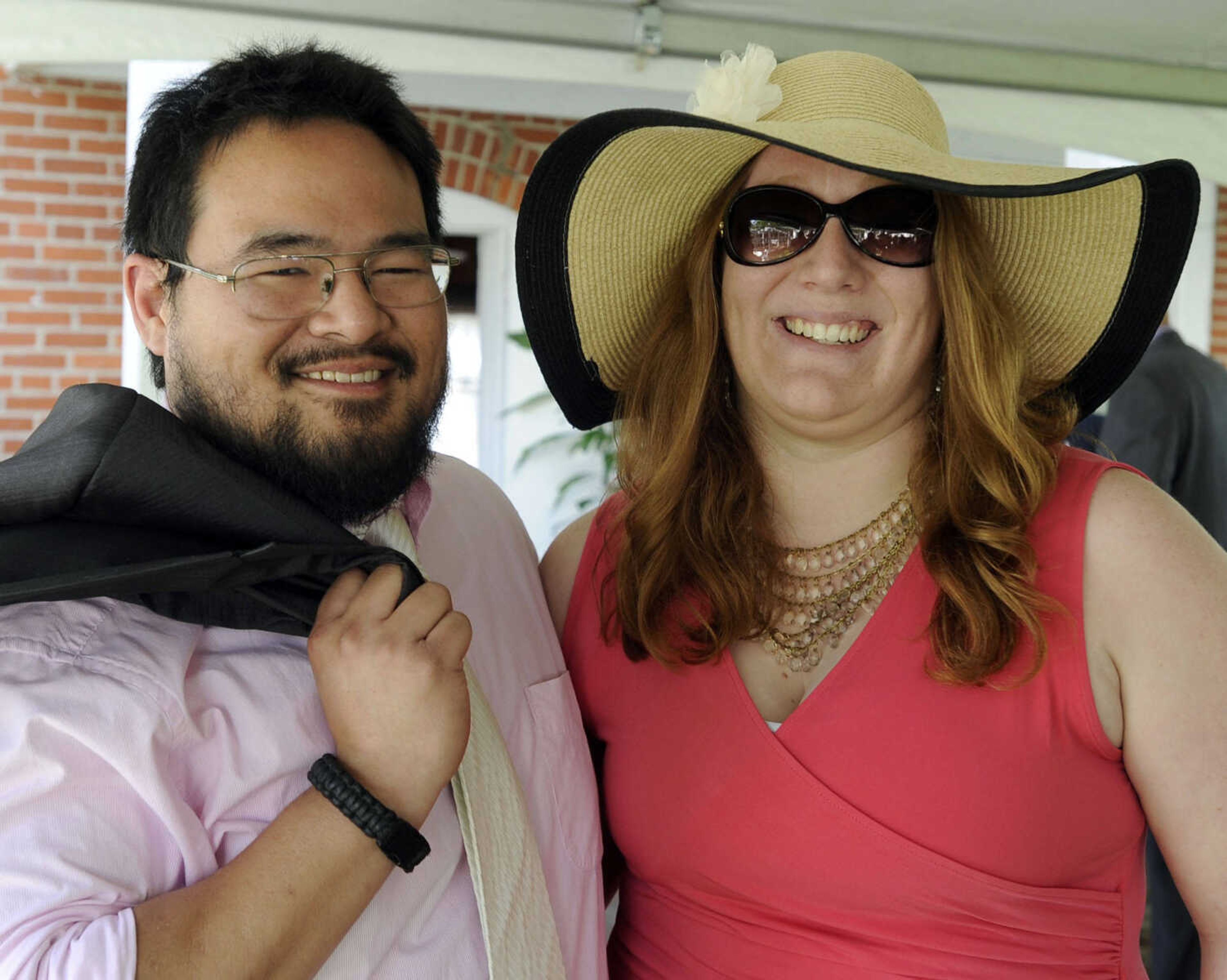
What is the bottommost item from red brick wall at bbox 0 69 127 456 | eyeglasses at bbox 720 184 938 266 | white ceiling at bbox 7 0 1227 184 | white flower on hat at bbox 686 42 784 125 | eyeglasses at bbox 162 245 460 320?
red brick wall at bbox 0 69 127 456

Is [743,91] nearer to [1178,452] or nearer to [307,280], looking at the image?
[307,280]

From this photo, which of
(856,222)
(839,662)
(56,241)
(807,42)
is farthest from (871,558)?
(56,241)

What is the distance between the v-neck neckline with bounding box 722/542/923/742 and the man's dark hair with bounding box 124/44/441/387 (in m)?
0.96

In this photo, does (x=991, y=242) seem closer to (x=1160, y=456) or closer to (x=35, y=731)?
(x=35, y=731)

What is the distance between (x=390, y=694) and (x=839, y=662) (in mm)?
737

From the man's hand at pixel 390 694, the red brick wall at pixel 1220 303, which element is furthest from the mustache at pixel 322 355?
the red brick wall at pixel 1220 303

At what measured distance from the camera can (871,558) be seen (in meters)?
1.92

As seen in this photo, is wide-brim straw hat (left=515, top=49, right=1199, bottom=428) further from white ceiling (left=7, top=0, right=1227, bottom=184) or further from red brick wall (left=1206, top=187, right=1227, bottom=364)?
red brick wall (left=1206, top=187, right=1227, bottom=364)

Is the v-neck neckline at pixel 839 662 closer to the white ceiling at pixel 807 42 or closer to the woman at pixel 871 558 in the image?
the woman at pixel 871 558

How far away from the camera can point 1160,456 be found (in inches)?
161

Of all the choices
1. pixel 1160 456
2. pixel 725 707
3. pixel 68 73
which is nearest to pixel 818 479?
pixel 725 707

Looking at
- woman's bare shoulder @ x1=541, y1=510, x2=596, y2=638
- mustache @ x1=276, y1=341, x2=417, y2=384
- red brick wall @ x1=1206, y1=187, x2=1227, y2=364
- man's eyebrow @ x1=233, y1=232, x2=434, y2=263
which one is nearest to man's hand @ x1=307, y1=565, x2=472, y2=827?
mustache @ x1=276, y1=341, x2=417, y2=384

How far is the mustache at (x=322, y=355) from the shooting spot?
159 centimetres

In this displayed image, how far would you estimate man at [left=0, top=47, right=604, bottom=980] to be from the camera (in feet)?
3.96
